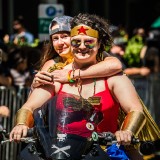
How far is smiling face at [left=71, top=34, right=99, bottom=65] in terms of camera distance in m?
5.65

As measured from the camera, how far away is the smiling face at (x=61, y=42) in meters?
6.49

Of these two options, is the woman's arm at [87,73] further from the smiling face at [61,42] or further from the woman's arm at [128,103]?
the smiling face at [61,42]

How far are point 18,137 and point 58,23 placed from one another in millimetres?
1646

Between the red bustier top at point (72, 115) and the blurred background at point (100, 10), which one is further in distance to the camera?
the blurred background at point (100, 10)

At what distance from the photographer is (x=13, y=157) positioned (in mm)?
10547

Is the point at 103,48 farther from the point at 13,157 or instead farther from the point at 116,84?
→ the point at 13,157

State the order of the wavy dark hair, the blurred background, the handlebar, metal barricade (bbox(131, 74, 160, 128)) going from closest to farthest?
the handlebar, the wavy dark hair, metal barricade (bbox(131, 74, 160, 128)), the blurred background

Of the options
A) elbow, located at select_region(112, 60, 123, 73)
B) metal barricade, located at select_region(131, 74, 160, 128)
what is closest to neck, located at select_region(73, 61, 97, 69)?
elbow, located at select_region(112, 60, 123, 73)

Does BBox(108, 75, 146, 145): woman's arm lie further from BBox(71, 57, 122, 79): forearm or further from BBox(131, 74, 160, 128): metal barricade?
BBox(131, 74, 160, 128): metal barricade

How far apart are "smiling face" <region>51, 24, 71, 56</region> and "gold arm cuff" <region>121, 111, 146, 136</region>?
1.27 meters

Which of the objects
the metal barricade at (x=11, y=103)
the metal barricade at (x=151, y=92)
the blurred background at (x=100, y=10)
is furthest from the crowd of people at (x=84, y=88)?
the blurred background at (x=100, y=10)

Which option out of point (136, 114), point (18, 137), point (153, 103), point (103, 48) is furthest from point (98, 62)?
point (153, 103)

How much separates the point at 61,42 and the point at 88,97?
1.12 meters

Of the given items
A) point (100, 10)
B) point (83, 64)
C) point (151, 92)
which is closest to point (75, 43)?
point (83, 64)
